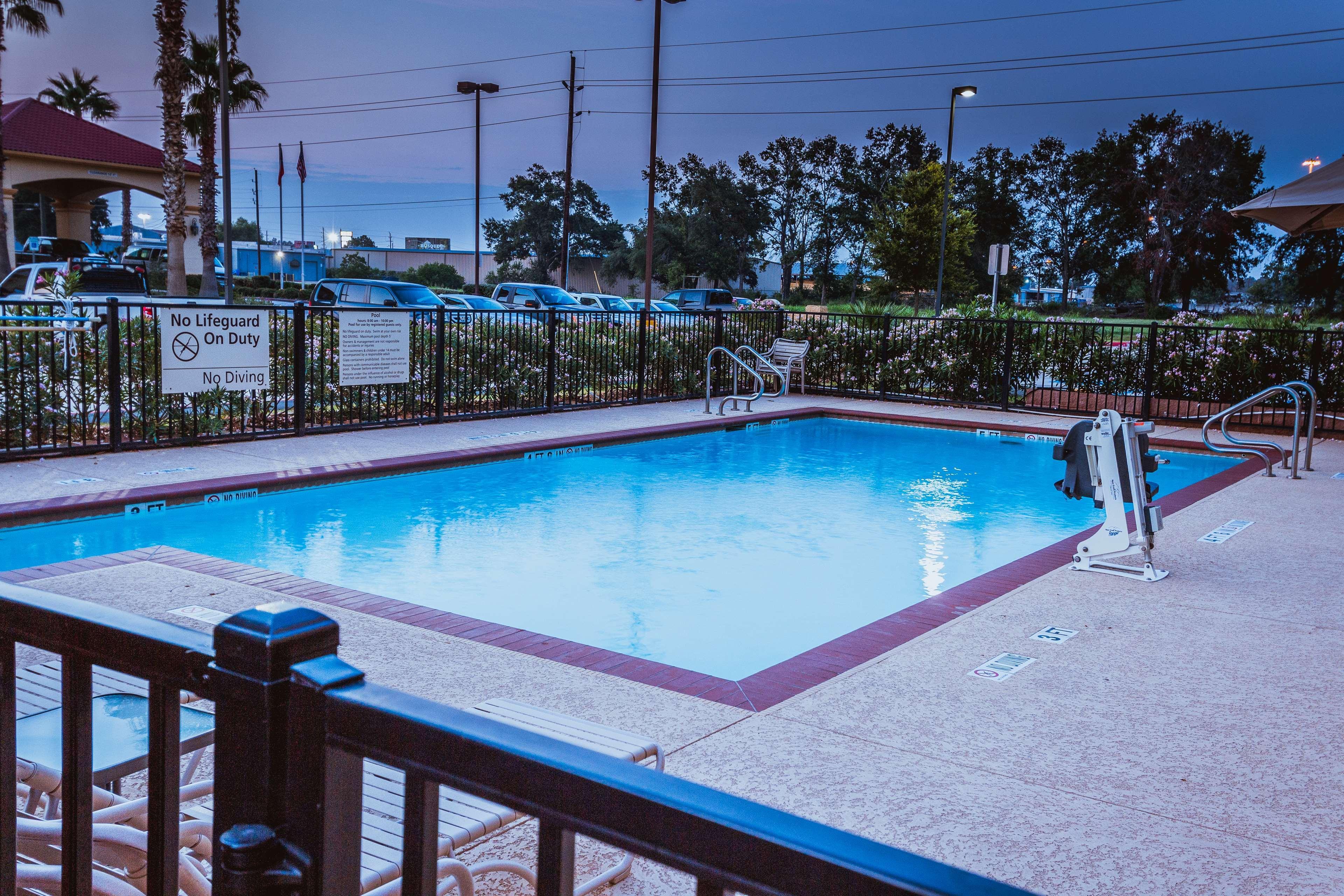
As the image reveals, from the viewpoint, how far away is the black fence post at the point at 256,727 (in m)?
1.20

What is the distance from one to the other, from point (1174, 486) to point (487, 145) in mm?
38879

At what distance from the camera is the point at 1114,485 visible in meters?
6.74

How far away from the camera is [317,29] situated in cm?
3825

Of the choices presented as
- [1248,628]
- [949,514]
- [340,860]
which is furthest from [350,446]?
[340,860]

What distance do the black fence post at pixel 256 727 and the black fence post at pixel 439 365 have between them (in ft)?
38.1

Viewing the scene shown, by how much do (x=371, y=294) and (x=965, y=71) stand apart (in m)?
30.1

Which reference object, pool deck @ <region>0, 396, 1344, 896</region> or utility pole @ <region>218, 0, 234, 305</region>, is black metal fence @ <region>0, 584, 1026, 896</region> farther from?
utility pole @ <region>218, 0, 234, 305</region>

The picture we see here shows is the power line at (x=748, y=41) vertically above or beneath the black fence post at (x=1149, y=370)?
above

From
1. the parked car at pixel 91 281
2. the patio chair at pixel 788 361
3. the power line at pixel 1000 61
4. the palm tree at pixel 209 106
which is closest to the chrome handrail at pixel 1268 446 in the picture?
the patio chair at pixel 788 361

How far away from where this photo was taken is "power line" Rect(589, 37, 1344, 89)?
35375 millimetres

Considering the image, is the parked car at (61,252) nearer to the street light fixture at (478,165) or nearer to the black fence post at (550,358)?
the street light fixture at (478,165)

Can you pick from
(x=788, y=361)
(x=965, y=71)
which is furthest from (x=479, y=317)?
(x=965, y=71)

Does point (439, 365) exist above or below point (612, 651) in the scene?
above

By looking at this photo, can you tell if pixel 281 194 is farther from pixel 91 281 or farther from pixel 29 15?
pixel 91 281
